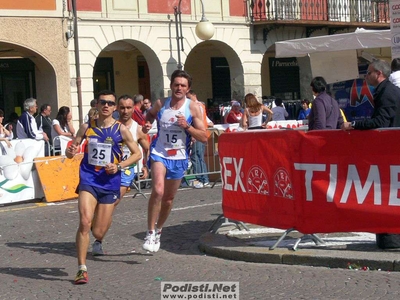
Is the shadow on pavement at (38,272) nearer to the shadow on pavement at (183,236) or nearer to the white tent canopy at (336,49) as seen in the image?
the shadow on pavement at (183,236)

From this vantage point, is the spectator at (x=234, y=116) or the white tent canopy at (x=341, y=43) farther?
the spectator at (x=234, y=116)

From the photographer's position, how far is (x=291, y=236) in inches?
396

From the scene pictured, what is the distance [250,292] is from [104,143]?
2.25 meters

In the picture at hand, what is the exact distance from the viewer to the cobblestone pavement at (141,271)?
780 cm

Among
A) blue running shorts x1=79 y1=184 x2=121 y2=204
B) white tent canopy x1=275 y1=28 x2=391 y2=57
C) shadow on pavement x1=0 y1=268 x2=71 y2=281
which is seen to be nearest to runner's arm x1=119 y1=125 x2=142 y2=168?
blue running shorts x1=79 y1=184 x2=121 y2=204

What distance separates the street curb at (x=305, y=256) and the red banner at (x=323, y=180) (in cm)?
32

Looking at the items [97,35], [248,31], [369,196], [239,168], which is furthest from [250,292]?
[248,31]

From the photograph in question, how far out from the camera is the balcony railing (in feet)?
98.7

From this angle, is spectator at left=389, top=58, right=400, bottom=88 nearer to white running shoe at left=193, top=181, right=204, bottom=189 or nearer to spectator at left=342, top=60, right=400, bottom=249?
spectator at left=342, top=60, right=400, bottom=249

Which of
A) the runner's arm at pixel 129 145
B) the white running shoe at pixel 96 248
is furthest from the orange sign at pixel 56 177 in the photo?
the runner's arm at pixel 129 145

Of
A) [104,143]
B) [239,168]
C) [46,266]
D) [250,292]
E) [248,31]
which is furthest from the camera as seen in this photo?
[248,31]

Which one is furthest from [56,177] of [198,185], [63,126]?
[198,185]

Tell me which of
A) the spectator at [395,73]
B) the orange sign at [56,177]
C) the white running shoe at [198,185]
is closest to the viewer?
the spectator at [395,73]

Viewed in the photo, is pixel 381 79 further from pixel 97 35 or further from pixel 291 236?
pixel 97 35
